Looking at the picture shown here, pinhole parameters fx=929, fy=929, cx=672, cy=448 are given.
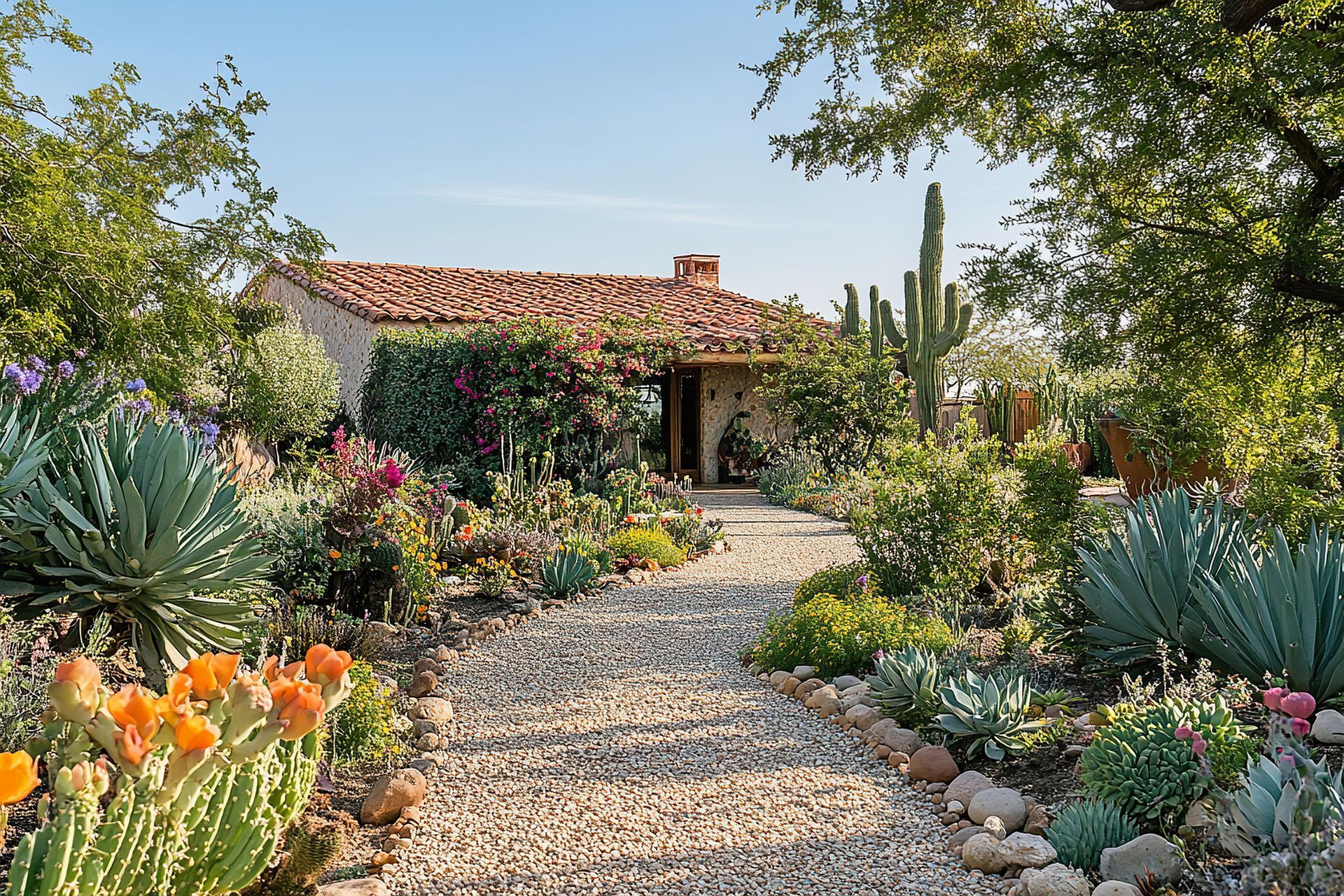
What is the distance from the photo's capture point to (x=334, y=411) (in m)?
17.1

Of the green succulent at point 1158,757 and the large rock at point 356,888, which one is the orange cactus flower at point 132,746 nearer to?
the large rock at point 356,888

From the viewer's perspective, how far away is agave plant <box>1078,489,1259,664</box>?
4516mm

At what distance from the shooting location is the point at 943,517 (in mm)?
6590

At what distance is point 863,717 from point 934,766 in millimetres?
728

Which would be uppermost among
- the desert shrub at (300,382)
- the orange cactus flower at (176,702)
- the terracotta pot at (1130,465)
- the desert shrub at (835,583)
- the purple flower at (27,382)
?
the desert shrub at (300,382)

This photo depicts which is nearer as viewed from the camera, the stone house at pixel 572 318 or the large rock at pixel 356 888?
the large rock at pixel 356 888

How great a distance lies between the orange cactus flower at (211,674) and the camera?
236cm

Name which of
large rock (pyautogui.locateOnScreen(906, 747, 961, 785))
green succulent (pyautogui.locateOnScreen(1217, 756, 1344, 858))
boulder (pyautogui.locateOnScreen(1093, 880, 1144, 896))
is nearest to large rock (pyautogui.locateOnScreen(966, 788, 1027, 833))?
large rock (pyautogui.locateOnScreen(906, 747, 961, 785))

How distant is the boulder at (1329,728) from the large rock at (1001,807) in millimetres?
1231

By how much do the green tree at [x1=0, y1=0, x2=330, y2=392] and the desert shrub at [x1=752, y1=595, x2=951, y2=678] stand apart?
4.62 meters

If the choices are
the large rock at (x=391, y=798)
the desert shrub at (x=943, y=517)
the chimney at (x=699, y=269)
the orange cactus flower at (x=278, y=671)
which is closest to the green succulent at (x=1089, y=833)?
the large rock at (x=391, y=798)

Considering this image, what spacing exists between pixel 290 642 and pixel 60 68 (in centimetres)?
570

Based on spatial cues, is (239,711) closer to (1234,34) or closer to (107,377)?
(107,377)

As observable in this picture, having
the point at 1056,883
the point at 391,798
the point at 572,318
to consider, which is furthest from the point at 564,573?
the point at 572,318
